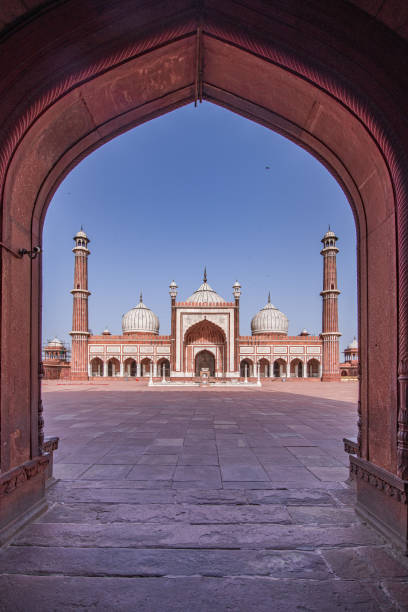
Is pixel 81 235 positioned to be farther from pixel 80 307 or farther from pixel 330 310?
pixel 330 310

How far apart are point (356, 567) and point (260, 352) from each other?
36.8 m

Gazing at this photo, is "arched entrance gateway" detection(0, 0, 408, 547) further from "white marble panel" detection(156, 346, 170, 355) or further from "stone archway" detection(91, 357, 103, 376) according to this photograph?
"stone archway" detection(91, 357, 103, 376)

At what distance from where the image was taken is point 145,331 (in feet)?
148

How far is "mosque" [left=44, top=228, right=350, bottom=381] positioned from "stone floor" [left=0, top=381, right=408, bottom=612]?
96.2 ft

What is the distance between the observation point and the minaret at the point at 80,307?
121ft

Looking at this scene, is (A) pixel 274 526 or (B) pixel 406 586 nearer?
(B) pixel 406 586

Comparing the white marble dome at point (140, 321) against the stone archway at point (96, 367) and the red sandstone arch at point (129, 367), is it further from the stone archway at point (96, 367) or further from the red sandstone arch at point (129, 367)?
the stone archway at point (96, 367)

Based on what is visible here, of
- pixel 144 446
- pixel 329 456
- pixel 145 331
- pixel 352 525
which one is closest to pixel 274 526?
pixel 352 525

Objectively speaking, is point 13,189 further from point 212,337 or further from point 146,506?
point 212,337

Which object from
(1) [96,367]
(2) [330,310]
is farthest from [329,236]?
(1) [96,367]

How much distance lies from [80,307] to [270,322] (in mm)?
→ 20944

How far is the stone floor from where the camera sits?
6.52ft

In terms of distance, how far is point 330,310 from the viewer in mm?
36562

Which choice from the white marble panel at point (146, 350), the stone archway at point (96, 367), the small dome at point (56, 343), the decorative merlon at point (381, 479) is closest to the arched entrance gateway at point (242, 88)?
the decorative merlon at point (381, 479)
